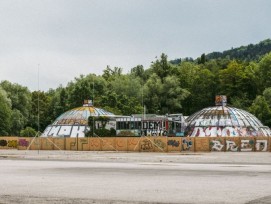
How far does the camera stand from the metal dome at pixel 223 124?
129625 millimetres

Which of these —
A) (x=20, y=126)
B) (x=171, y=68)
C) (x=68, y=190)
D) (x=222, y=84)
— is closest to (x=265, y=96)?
(x=222, y=84)

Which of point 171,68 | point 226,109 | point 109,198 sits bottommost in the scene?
point 109,198

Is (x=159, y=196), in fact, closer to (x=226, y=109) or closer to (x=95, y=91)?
(x=226, y=109)

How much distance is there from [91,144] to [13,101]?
71313 mm

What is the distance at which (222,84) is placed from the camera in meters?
182

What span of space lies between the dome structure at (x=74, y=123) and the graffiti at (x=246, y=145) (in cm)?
4826

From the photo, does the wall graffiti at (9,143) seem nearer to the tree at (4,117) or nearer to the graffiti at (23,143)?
the graffiti at (23,143)

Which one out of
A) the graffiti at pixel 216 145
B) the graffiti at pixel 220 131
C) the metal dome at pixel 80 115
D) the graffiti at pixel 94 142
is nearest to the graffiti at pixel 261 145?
the graffiti at pixel 216 145

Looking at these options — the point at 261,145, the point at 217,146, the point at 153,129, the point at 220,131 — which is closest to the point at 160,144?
the point at 217,146

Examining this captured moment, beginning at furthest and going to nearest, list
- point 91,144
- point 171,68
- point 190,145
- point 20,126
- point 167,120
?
point 171,68
point 20,126
point 167,120
point 91,144
point 190,145

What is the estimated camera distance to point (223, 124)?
130625mm

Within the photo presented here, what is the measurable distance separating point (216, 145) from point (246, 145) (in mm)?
5420

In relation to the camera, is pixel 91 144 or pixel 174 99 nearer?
pixel 91 144

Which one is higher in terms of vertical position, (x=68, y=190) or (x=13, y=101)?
(x=13, y=101)
